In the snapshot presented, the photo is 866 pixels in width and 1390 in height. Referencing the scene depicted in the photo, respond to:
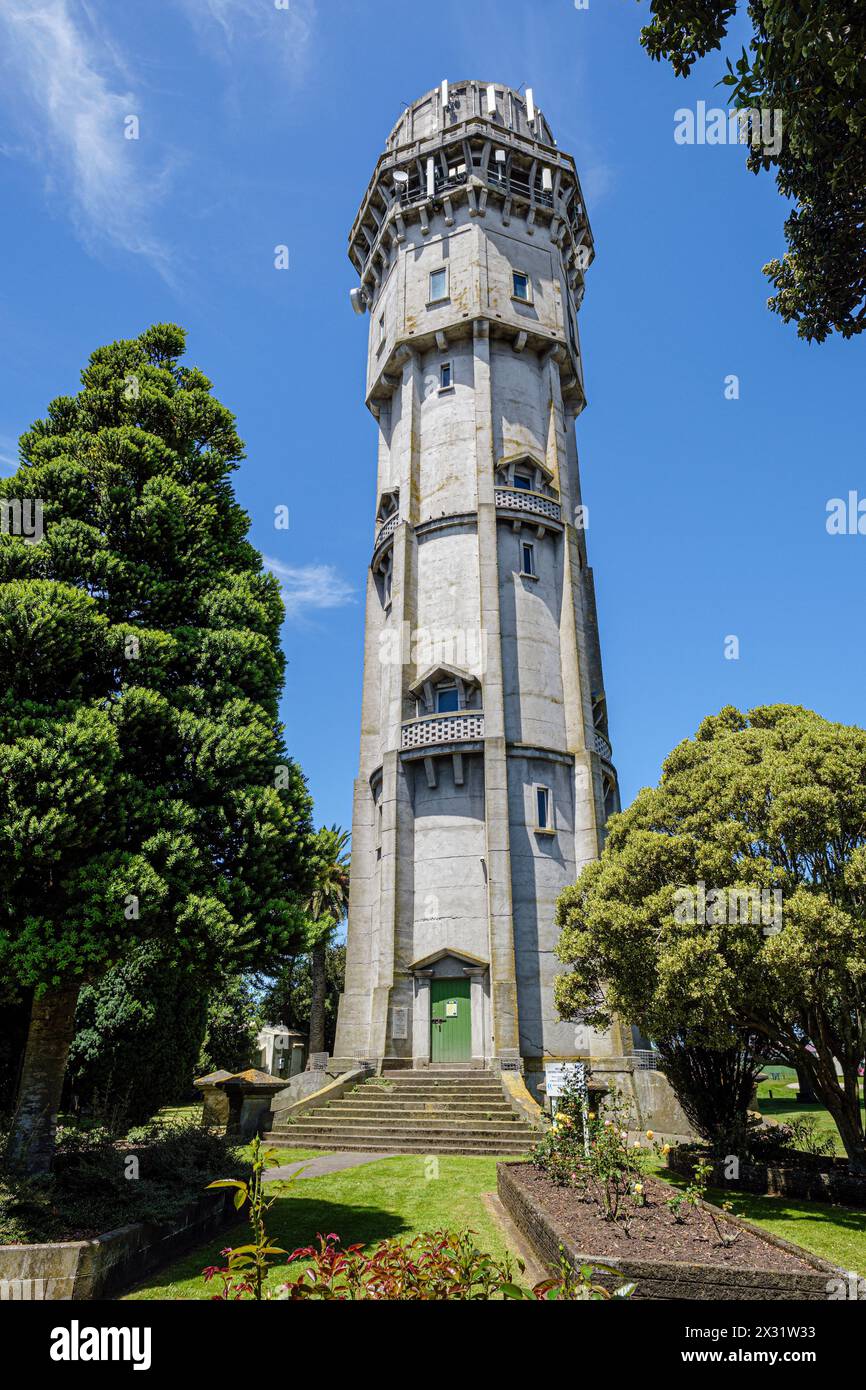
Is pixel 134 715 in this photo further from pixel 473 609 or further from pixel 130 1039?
pixel 473 609

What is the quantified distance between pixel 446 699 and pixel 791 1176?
22.1 metres

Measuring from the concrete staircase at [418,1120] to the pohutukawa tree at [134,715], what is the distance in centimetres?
1247

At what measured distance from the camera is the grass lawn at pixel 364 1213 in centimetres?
1005

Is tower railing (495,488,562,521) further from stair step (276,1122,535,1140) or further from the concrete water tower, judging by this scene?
stair step (276,1122,535,1140)

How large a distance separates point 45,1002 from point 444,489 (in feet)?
99.3

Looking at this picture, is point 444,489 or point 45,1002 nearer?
point 45,1002

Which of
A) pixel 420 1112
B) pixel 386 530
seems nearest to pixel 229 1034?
pixel 420 1112

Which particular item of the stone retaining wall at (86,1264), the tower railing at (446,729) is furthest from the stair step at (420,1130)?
the tower railing at (446,729)

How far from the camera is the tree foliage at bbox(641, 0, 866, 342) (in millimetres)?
9602

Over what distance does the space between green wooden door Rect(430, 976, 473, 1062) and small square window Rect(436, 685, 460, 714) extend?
11.1 metres

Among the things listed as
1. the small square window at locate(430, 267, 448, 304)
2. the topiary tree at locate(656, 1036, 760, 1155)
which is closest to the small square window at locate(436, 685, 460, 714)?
the topiary tree at locate(656, 1036, 760, 1155)

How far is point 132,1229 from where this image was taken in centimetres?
982

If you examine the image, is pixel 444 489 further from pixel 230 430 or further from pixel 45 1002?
pixel 45 1002
